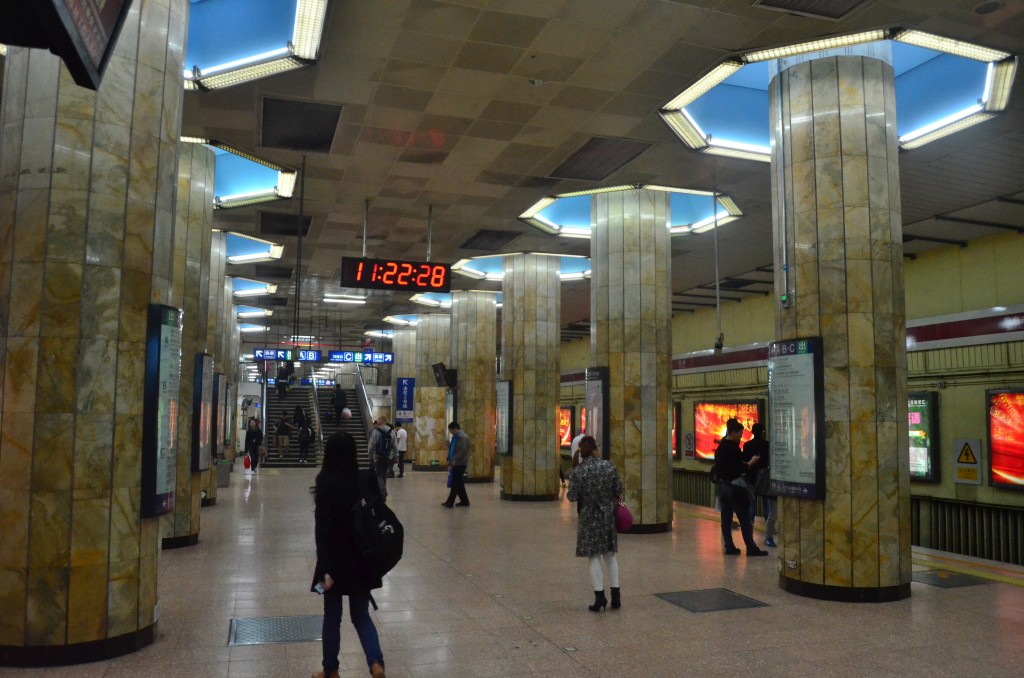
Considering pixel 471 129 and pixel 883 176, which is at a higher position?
pixel 471 129

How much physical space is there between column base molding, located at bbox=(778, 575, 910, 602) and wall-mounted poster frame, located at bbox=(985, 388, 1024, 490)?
5.93m

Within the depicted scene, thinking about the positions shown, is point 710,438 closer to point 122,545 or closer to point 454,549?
point 454,549

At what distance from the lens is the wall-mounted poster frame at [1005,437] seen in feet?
39.4

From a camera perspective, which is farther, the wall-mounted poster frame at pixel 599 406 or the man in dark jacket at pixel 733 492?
the wall-mounted poster frame at pixel 599 406

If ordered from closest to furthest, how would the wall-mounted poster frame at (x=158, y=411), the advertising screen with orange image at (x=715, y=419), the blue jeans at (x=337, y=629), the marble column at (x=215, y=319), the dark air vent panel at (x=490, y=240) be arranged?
the blue jeans at (x=337, y=629) → the wall-mounted poster frame at (x=158, y=411) → the marble column at (x=215, y=319) → the dark air vent panel at (x=490, y=240) → the advertising screen with orange image at (x=715, y=419)

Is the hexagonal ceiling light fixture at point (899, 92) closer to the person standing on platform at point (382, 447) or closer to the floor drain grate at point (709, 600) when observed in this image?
the floor drain grate at point (709, 600)

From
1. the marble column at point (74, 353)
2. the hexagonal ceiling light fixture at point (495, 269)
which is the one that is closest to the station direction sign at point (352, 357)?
the hexagonal ceiling light fixture at point (495, 269)

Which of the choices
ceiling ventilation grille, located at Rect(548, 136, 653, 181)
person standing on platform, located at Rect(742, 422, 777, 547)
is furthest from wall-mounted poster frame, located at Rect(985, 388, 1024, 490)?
ceiling ventilation grille, located at Rect(548, 136, 653, 181)

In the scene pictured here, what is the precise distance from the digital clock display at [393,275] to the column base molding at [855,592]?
21.2 feet

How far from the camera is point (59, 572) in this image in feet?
17.2

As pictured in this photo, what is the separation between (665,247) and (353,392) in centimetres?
2893

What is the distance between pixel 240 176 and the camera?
13.7 m

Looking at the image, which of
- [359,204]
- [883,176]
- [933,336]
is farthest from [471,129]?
[933,336]

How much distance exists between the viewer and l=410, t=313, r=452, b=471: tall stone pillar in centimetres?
2705
